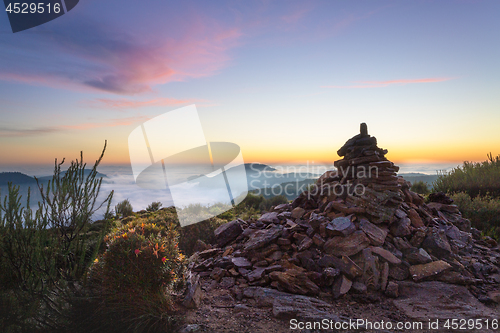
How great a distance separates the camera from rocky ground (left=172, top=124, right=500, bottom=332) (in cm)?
600

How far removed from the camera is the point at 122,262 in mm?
5484

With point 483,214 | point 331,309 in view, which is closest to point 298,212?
point 331,309

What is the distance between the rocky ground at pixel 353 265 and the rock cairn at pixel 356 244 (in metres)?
0.03

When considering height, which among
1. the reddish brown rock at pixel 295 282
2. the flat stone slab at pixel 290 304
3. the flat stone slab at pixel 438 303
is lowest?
the flat stone slab at pixel 438 303

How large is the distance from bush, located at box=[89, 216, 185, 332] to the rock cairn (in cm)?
210

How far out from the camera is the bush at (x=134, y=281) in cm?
530

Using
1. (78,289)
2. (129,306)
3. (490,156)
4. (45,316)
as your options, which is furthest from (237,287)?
(490,156)

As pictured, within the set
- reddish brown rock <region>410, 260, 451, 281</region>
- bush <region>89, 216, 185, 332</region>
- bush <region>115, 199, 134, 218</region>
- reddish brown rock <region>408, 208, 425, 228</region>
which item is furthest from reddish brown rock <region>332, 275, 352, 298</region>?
bush <region>115, 199, 134, 218</region>

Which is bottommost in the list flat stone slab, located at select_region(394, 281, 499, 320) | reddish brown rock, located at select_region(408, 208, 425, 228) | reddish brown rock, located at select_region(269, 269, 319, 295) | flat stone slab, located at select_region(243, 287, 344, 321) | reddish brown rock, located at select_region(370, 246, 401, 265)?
flat stone slab, located at select_region(394, 281, 499, 320)

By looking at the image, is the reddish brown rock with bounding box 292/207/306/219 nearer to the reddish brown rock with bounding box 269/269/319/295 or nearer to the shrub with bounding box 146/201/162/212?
Result: the reddish brown rock with bounding box 269/269/319/295

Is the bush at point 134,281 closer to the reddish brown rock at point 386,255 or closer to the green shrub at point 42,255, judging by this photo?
the green shrub at point 42,255

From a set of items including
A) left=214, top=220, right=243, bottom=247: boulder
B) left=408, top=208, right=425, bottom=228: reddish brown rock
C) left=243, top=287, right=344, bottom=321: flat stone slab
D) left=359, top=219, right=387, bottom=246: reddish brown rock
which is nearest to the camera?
left=243, top=287, right=344, bottom=321: flat stone slab

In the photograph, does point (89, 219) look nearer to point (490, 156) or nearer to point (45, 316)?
point (45, 316)

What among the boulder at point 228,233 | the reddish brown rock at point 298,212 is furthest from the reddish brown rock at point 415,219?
the boulder at point 228,233
